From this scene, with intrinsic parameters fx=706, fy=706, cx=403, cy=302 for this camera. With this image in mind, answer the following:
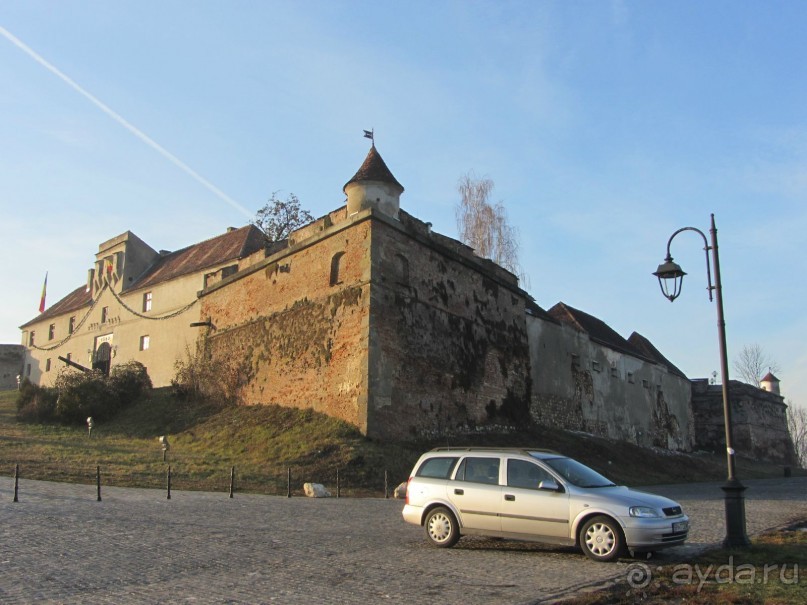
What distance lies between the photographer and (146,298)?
144 feet

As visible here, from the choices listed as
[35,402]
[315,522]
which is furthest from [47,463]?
[35,402]

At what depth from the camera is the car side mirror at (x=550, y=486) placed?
32.9 feet

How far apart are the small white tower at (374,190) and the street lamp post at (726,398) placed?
619 inches

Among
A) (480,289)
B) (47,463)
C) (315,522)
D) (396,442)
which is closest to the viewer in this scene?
(315,522)

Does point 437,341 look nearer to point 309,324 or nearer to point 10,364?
point 309,324

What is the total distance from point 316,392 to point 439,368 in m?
4.81

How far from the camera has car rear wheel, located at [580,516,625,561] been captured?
30.7 feet

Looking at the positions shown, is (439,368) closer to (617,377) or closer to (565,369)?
(565,369)

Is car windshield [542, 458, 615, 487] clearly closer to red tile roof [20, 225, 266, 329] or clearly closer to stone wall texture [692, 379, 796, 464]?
red tile roof [20, 225, 266, 329]

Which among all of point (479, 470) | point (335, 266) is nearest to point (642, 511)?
point (479, 470)

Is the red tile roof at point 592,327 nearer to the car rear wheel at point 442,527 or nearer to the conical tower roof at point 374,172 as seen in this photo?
the conical tower roof at point 374,172

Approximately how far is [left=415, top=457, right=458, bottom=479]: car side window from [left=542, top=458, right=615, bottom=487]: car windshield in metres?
1.58

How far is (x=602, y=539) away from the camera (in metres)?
9.52

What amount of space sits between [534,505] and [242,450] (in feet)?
55.6
